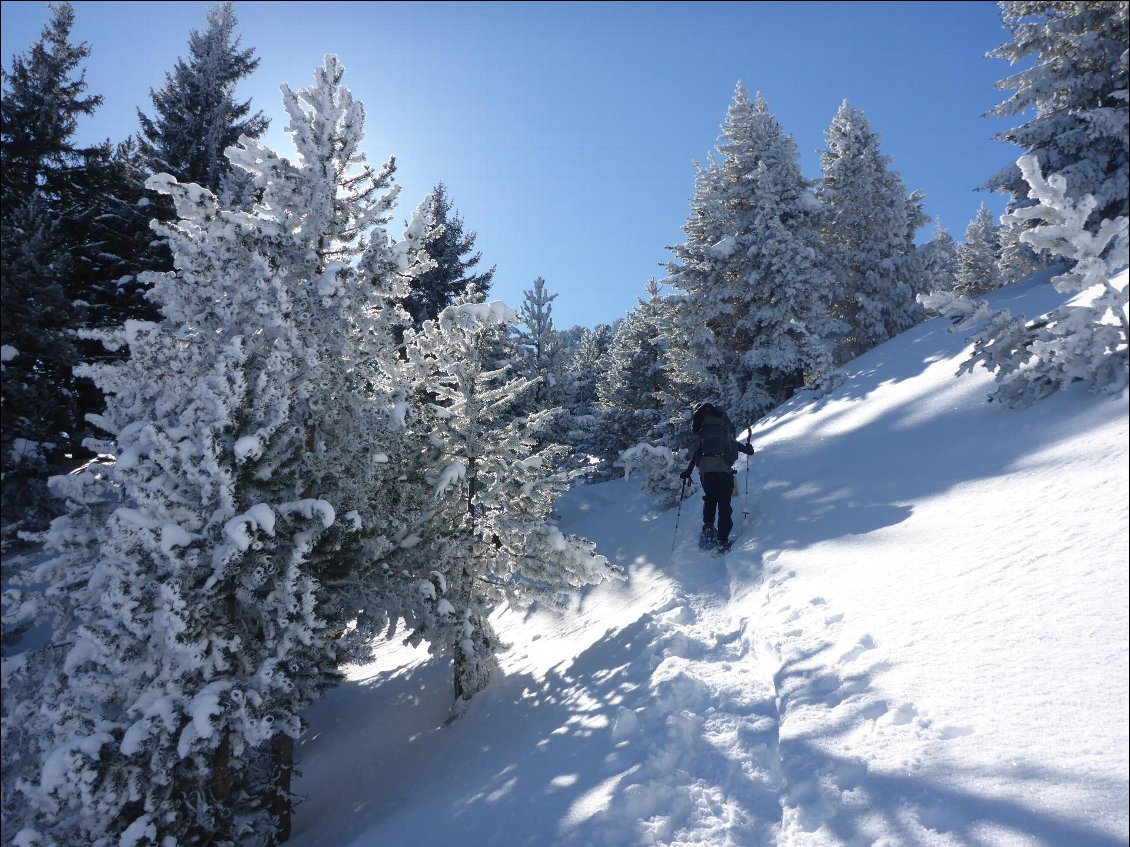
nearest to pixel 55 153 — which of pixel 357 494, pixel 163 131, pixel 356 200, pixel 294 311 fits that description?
pixel 163 131

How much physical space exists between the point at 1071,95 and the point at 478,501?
19193 mm

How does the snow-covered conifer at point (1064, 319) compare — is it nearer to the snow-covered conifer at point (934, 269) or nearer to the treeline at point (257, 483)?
the treeline at point (257, 483)

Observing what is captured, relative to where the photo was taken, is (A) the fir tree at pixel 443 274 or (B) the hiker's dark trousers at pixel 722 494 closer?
(B) the hiker's dark trousers at pixel 722 494

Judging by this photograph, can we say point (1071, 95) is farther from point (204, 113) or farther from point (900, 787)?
point (204, 113)

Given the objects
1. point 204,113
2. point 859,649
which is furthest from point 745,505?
point 204,113

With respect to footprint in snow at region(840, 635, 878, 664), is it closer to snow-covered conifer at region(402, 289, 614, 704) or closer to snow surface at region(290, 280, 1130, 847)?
snow surface at region(290, 280, 1130, 847)

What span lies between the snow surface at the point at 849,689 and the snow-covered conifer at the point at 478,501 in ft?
3.13

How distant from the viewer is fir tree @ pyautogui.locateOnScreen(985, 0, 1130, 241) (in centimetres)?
1434

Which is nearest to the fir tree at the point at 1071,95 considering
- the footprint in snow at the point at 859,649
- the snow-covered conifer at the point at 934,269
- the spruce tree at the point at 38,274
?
the snow-covered conifer at the point at 934,269

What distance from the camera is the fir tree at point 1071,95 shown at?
1434 cm

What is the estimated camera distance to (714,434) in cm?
993

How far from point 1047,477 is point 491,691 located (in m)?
7.47

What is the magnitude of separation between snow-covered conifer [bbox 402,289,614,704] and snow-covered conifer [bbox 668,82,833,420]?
11.7 m

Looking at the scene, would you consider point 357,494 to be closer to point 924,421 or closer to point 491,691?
point 491,691
